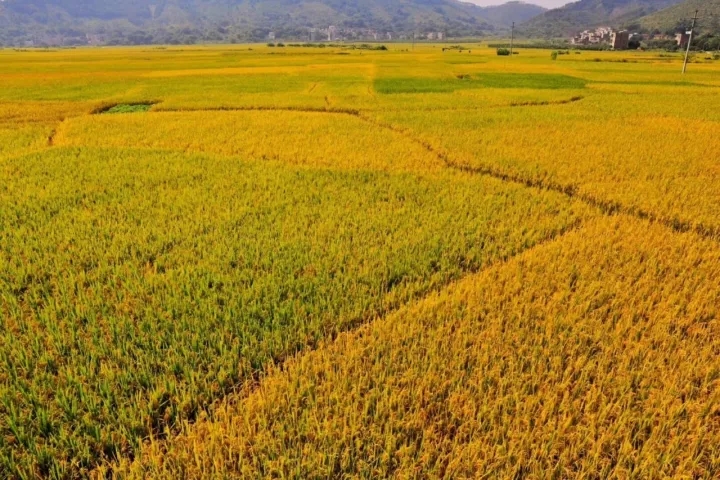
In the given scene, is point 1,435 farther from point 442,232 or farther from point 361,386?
point 442,232

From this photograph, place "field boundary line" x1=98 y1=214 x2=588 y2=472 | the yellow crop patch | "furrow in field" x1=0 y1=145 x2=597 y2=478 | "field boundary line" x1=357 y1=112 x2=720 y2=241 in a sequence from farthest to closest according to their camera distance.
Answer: the yellow crop patch, "field boundary line" x1=357 y1=112 x2=720 y2=241, "furrow in field" x1=0 y1=145 x2=597 y2=478, "field boundary line" x1=98 y1=214 x2=588 y2=472

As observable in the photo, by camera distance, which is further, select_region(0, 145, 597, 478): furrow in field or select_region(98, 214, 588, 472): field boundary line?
select_region(0, 145, 597, 478): furrow in field

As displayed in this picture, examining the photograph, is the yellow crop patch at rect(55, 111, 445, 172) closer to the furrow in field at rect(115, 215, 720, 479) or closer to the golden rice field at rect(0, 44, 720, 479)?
A: the golden rice field at rect(0, 44, 720, 479)

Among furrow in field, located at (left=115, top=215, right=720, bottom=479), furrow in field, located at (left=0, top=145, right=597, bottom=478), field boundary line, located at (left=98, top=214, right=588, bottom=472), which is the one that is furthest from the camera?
furrow in field, located at (left=0, top=145, right=597, bottom=478)

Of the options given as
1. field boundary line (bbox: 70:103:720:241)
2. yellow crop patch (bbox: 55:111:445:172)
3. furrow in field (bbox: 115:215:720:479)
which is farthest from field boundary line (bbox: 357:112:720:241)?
furrow in field (bbox: 115:215:720:479)

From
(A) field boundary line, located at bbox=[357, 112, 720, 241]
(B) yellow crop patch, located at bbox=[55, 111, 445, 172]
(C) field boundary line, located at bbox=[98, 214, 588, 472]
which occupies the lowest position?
(C) field boundary line, located at bbox=[98, 214, 588, 472]

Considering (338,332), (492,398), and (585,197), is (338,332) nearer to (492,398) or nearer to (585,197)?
(492,398)

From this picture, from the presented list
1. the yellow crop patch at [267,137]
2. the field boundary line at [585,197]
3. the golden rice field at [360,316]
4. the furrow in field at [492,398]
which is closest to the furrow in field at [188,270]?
the golden rice field at [360,316]

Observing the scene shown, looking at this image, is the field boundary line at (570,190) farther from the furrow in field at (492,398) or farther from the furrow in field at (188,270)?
the furrow in field at (492,398)

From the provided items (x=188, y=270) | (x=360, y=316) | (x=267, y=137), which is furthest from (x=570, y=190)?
(x=267, y=137)
